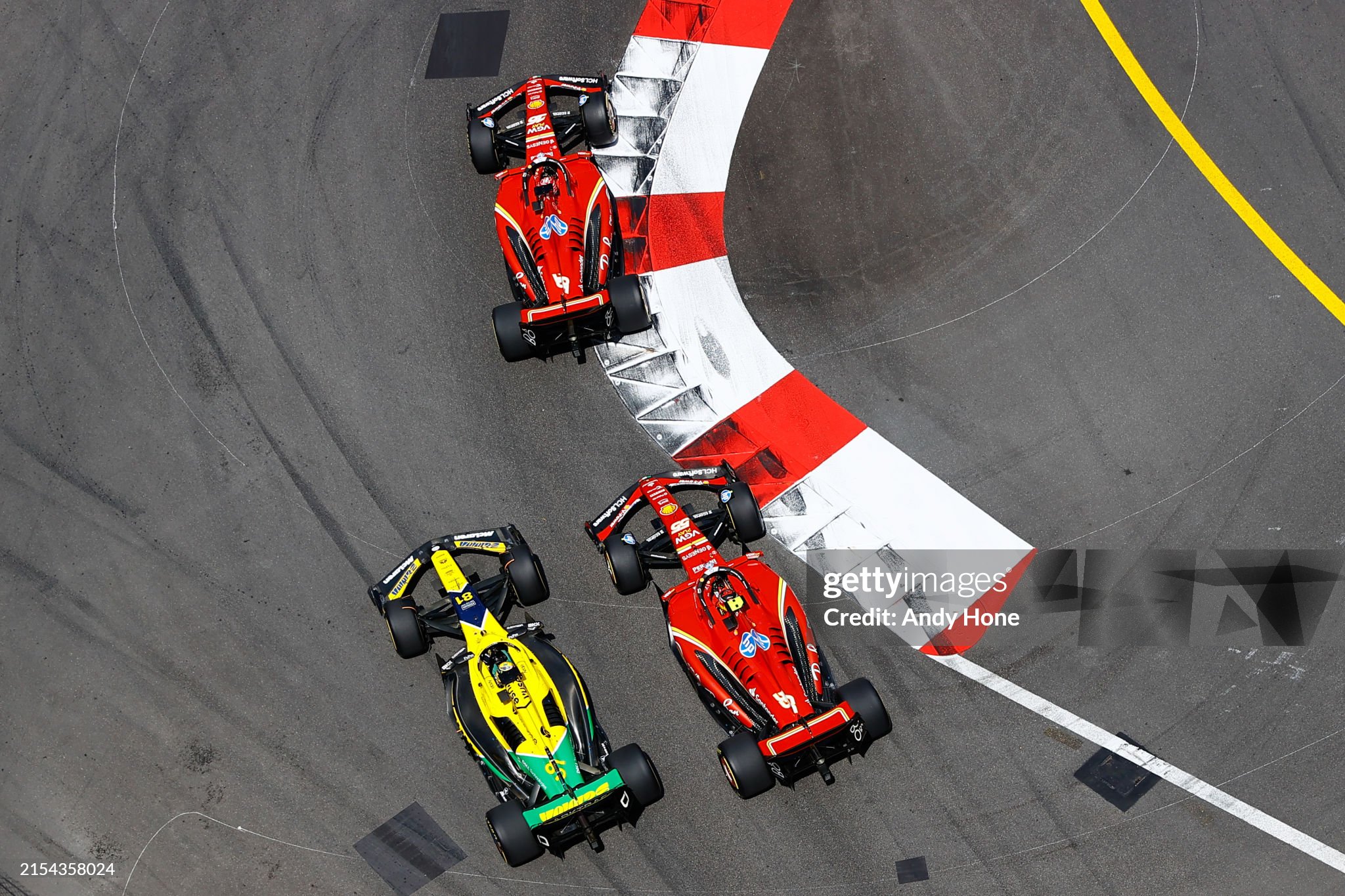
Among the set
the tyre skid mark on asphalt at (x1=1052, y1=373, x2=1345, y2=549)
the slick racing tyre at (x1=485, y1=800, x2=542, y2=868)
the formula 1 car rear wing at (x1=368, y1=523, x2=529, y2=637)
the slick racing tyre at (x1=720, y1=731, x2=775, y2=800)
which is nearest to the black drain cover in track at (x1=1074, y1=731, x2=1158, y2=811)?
the tyre skid mark on asphalt at (x1=1052, y1=373, x2=1345, y2=549)

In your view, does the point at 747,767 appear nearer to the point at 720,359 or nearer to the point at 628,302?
the point at 720,359

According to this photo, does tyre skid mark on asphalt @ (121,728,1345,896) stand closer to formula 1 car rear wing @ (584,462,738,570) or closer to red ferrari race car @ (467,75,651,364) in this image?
formula 1 car rear wing @ (584,462,738,570)

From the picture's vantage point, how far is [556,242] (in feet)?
33.1

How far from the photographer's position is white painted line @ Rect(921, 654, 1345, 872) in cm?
884

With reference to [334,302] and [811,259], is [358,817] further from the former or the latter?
[811,259]

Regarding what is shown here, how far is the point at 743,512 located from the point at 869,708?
77.3 inches

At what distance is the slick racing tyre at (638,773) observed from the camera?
861 cm

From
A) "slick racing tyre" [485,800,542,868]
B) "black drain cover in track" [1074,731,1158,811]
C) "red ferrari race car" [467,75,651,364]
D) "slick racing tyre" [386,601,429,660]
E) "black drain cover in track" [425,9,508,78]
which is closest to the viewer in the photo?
"slick racing tyre" [485,800,542,868]

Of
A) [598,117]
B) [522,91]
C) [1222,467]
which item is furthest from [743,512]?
[522,91]

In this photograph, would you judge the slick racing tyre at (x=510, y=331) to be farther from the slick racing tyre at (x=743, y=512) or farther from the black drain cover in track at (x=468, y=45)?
the black drain cover in track at (x=468, y=45)

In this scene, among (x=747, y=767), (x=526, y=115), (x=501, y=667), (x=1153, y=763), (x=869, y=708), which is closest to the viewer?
(x=747, y=767)

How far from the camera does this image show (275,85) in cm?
1165

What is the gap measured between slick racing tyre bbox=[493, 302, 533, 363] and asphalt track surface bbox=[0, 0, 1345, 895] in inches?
16.9

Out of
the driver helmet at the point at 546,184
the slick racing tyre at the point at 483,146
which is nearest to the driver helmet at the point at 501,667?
the driver helmet at the point at 546,184
